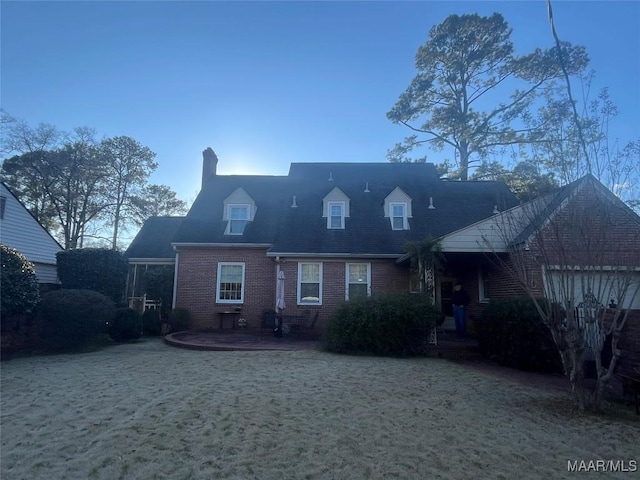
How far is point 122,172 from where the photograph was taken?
31.3 metres

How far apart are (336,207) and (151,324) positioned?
366 inches

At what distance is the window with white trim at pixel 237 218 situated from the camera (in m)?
16.2

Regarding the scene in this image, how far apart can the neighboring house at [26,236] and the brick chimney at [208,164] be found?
29.5 feet

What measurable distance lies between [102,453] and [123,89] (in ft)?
38.4

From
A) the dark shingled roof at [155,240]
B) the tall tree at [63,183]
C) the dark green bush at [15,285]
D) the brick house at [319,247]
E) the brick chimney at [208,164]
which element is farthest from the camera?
the tall tree at [63,183]

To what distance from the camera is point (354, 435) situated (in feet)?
13.8

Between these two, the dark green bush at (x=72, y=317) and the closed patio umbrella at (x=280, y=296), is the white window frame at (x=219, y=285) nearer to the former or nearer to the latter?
the closed patio umbrella at (x=280, y=296)

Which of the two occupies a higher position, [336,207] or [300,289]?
[336,207]

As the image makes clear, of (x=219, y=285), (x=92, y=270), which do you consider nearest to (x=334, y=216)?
(x=219, y=285)

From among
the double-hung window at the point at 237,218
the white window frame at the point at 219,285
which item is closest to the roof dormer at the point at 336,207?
the double-hung window at the point at 237,218

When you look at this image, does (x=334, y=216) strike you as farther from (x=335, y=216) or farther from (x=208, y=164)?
(x=208, y=164)

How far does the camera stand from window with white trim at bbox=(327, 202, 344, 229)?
16016mm

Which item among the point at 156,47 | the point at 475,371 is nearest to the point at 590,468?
the point at 475,371

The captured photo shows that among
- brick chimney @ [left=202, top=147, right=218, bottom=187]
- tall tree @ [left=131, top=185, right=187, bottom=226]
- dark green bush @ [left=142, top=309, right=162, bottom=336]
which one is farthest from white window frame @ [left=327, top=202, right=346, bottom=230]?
tall tree @ [left=131, top=185, right=187, bottom=226]
